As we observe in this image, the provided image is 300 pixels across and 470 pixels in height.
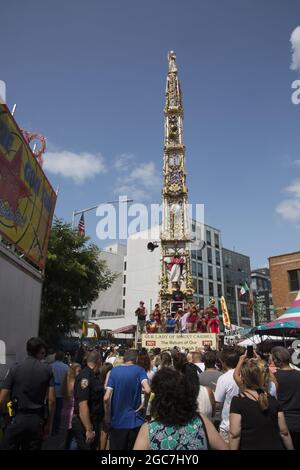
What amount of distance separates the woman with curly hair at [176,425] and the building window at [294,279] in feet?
104

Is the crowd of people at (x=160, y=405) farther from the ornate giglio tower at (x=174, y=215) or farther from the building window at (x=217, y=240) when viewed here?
the building window at (x=217, y=240)

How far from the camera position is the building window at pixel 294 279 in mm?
31812

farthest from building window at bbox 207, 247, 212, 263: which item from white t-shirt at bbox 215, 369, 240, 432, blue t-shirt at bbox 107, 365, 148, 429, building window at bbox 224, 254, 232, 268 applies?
blue t-shirt at bbox 107, 365, 148, 429

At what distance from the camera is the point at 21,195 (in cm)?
885

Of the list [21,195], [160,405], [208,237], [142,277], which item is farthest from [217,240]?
[160,405]

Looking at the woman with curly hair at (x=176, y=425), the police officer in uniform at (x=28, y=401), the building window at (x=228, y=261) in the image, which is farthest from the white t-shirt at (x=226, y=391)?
the building window at (x=228, y=261)

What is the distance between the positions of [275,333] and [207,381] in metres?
13.0

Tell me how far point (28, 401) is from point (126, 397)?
1.26m

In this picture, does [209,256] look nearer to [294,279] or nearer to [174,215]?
[294,279]

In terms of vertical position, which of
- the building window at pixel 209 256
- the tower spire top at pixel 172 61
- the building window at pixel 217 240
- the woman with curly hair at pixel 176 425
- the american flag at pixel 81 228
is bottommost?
the woman with curly hair at pixel 176 425

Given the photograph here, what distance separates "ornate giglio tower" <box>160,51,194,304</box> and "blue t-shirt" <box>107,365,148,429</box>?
17450 millimetres

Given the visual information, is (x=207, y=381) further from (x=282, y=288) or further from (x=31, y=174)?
(x=282, y=288)

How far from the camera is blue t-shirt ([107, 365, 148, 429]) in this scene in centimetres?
477

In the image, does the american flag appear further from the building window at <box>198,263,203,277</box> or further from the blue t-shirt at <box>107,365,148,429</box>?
the building window at <box>198,263,203,277</box>
